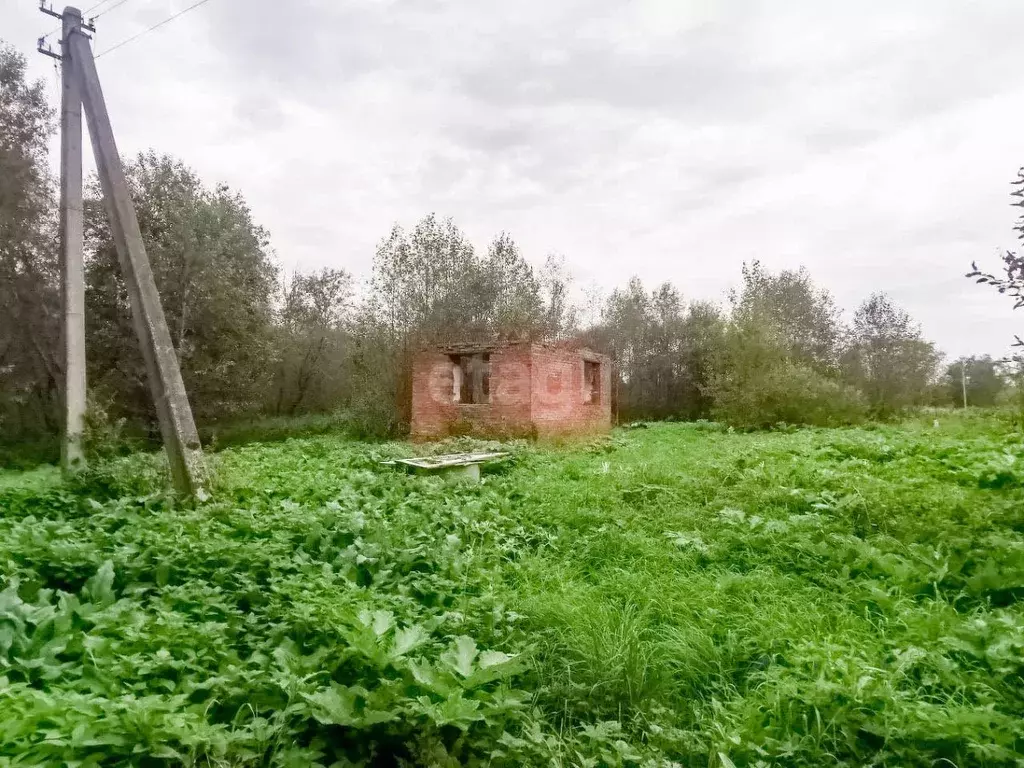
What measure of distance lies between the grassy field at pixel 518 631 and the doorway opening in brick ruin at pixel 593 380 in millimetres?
12902

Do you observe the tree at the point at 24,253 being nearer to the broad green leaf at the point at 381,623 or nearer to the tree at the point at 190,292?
the tree at the point at 190,292

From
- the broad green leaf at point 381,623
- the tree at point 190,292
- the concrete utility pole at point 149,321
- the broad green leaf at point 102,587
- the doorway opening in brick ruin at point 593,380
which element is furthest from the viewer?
the doorway opening in brick ruin at point 593,380

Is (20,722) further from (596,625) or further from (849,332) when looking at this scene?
(849,332)

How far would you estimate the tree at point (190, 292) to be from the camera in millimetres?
16375

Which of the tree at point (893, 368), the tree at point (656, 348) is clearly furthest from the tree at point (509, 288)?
the tree at point (893, 368)

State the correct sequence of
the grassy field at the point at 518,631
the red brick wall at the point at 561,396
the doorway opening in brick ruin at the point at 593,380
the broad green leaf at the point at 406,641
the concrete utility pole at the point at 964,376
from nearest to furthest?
1. the grassy field at the point at 518,631
2. the broad green leaf at the point at 406,641
3. the red brick wall at the point at 561,396
4. the doorway opening in brick ruin at the point at 593,380
5. the concrete utility pole at the point at 964,376

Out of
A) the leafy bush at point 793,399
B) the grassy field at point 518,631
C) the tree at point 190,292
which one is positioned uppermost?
the tree at point 190,292

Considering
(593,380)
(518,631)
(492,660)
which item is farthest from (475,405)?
(492,660)

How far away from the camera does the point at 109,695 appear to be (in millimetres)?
2477

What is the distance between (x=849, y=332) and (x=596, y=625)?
30.1m

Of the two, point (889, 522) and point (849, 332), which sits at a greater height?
point (849, 332)

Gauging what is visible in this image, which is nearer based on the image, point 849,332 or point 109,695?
point 109,695

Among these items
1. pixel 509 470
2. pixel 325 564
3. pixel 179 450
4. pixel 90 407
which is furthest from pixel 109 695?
pixel 509 470

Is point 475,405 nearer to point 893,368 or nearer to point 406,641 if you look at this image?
point 406,641
